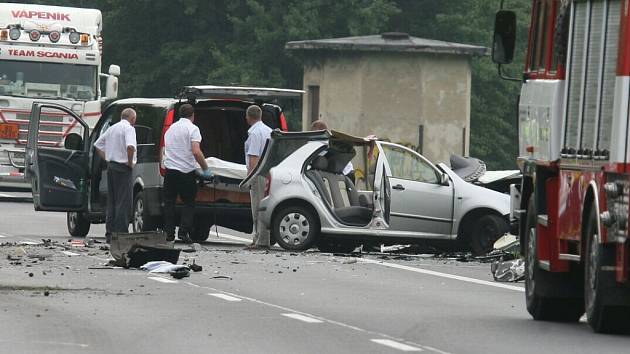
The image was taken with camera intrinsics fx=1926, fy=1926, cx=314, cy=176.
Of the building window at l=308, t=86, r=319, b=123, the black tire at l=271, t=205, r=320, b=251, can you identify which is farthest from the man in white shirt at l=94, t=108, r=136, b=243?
the building window at l=308, t=86, r=319, b=123

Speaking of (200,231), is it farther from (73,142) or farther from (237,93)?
(73,142)

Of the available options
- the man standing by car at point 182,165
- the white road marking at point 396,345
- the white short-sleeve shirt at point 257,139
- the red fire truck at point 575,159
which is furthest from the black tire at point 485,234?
the white road marking at point 396,345

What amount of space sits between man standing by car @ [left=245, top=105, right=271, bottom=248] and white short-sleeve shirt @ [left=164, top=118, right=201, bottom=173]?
0.74 m

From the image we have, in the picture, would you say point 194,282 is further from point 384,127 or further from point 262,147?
point 384,127

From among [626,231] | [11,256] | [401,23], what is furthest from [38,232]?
[401,23]

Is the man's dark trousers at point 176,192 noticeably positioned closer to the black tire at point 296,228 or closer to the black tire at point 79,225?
the black tire at point 296,228

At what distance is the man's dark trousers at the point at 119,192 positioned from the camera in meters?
23.8

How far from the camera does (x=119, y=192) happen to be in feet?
78.0

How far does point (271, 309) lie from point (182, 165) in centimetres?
908

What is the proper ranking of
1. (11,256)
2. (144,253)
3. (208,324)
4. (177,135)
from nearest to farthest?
(208,324), (144,253), (11,256), (177,135)

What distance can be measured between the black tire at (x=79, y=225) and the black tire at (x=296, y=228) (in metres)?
4.25

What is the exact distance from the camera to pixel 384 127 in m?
47.8

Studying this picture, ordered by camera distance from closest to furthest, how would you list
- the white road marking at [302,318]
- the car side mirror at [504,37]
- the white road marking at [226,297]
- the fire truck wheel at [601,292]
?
the fire truck wheel at [601,292] < the white road marking at [302,318] < the white road marking at [226,297] < the car side mirror at [504,37]

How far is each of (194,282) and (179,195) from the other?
668 centimetres
